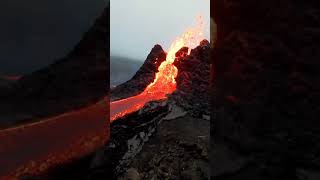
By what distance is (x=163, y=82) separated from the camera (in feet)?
9.02

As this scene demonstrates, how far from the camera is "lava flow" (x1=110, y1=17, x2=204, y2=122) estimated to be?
252 cm

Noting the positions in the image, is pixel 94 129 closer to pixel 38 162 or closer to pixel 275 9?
pixel 38 162

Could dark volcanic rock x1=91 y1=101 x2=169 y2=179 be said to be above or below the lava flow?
below

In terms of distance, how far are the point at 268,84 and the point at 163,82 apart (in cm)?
109

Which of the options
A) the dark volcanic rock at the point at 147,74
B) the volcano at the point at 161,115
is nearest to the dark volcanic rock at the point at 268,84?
the volcano at the point at 161,115

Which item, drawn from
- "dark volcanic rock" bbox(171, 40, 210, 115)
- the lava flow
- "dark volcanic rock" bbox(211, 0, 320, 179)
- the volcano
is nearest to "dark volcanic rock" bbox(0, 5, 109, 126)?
the volcano

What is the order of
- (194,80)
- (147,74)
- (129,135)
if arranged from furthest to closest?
(147,74) → (194,80) → (129,135)

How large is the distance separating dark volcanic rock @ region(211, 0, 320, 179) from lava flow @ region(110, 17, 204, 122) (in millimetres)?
784

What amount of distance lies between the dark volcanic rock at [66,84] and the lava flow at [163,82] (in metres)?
0.66

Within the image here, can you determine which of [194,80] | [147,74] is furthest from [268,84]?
[147,74]

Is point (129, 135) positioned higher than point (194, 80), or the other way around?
point (194, 80)

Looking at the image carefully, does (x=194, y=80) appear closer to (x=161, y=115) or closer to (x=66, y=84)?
(x=161, y=115)

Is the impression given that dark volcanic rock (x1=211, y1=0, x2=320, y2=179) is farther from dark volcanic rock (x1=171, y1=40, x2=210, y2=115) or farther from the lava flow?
the lava flow

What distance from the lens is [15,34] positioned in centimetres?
158
